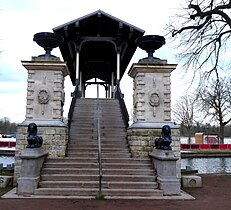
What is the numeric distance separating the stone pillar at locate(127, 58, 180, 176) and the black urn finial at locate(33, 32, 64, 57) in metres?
2.51

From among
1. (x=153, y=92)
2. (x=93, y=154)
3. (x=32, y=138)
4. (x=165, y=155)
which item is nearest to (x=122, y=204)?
(x=165, y=155)

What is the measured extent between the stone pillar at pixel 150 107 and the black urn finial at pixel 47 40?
8.24 ft

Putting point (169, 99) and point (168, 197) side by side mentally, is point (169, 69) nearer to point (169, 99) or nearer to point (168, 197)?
point (169, 99)

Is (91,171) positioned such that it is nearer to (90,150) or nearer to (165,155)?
(90,150)

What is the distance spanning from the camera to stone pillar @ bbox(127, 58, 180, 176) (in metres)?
9.54

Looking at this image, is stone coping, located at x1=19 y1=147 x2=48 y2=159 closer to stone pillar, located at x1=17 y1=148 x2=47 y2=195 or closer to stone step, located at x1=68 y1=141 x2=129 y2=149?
stone pillar, located at x1=17 y1=148 x2=47 y2=195

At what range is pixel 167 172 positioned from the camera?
26.1 ft

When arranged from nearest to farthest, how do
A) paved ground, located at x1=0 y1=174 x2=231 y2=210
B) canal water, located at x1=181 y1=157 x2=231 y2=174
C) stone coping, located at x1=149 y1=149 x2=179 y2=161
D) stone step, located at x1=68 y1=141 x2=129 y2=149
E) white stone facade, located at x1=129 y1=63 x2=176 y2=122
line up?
paved ground, located at x1=0 y1=174 x2=231 y2=210
stone coping, located at x1=149 y1=149 x2=179 y2=161
white stone facade, located at x1=129 y1=63 x2=176 y2=122
stone step, located at x1=68 y1=141 x2=129 y2=149
canal water, located at x1=181 y1=157 x2=231 y2=174

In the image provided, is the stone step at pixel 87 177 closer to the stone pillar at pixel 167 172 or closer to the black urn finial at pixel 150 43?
the stone pillar at pixel 167 172

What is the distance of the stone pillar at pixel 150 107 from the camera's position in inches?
376

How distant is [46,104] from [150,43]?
3768 millimetres

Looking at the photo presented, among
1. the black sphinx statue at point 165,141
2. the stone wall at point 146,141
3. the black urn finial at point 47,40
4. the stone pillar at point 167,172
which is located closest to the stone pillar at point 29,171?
the stone wall at point 146,141

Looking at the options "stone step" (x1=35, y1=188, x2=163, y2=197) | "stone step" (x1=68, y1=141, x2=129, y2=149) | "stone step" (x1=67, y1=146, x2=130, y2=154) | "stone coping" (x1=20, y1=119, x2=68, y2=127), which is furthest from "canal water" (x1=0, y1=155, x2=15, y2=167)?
"stone step" (x1=35, y1=188, x2=163, y2=197)

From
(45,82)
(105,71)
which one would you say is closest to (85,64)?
(105,71)
